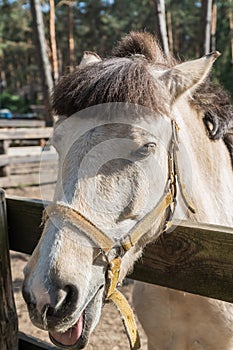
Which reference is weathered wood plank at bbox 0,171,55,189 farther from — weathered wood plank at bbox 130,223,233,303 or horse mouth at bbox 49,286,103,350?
horse mouth at bbox 49,286,103,350

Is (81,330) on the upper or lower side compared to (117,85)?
lower

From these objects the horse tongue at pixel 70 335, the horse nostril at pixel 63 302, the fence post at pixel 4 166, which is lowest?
the fence post at pixel 4 166

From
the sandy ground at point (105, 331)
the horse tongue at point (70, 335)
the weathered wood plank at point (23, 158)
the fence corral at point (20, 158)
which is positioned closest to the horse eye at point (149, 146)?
the horse tongue at point (70, 335)

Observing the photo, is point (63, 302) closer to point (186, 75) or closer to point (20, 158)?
point (186, 75)

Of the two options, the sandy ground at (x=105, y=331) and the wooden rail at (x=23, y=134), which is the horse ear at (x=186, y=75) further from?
→ the wooden rail at (x=23, y=134)

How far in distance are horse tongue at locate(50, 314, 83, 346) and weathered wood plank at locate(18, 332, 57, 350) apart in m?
1.06

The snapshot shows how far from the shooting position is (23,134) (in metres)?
10.5

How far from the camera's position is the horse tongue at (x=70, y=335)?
149 centimetres

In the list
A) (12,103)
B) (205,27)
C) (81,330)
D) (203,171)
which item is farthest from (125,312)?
(12,103)

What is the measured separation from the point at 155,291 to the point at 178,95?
111 cm

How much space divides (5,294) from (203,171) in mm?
1366

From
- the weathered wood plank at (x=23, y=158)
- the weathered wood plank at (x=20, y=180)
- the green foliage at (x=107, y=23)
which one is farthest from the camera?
the green foliage at (x=107, y=23)

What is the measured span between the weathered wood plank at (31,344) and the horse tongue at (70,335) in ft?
3.48

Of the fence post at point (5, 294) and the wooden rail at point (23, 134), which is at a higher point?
the fence post at point (5, 294)
